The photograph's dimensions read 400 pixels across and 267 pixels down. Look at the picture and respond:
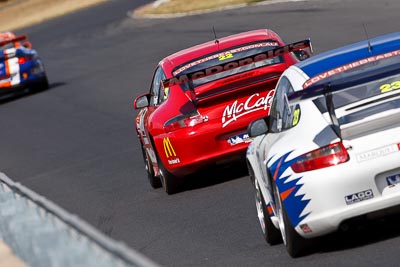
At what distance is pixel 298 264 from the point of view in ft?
27.2

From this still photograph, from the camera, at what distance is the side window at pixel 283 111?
8.51m

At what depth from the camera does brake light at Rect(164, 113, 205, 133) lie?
11883mm

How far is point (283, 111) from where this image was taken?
885cm

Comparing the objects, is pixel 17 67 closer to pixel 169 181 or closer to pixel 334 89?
pixel 169 181

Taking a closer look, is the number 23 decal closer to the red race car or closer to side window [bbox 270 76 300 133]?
side window [bbox 270 76 300 133]

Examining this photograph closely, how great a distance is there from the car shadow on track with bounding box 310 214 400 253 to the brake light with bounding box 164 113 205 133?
10.3 ft

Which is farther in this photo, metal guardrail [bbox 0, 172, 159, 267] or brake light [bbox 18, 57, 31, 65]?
brake light [bbox 18, 57, 31, 65]

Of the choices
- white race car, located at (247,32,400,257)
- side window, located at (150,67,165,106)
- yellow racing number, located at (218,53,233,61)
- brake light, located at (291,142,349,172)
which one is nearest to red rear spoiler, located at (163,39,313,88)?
yellow racing number, located at (218,53,233,61)

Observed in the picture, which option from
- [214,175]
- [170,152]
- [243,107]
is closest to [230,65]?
[243,107]

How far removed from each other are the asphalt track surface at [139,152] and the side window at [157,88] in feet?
3.00

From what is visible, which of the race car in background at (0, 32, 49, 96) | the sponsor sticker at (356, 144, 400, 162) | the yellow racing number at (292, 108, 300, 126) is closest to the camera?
the sponsor sticker at (356, 144, 400, 162)

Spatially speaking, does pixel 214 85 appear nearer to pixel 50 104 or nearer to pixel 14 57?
pixel 50 104

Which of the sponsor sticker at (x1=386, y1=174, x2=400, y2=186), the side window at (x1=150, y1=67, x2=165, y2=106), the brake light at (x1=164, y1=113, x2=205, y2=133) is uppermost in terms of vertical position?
the sponsor sticker at (x1=386, y1=174, x2=400, y2=186)

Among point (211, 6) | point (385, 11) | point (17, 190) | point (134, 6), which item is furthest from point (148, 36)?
point (17, 190)
